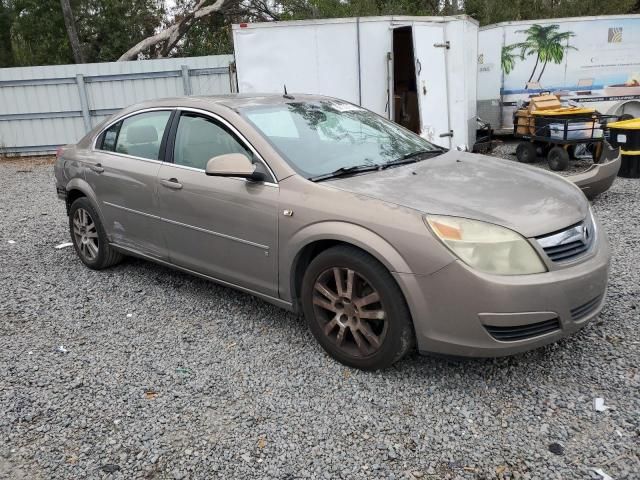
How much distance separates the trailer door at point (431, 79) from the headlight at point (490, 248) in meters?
6.91

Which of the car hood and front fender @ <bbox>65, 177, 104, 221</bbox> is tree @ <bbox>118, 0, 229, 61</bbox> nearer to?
front fender @ <bbox>65, 177, 104, 221</bbox>

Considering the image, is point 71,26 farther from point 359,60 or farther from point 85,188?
point 85,188

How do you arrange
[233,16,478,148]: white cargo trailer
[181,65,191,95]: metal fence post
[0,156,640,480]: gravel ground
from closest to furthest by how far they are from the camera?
[0,156,640,480]: gravel ground, [233,16,478,148]: white cargo trailer, [181,65,191,95]: metal fence post

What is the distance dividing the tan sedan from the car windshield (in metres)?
0.01

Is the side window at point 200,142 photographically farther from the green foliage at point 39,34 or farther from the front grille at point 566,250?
the green foliage at point 39,34

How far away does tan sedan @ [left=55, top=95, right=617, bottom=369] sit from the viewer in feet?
9.33

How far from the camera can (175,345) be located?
379 cm

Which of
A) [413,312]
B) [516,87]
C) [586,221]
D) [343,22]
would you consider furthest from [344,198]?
[516,87]

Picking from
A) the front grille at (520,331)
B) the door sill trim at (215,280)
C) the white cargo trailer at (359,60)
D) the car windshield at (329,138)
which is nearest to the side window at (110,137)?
the door sill trim at (215,280)

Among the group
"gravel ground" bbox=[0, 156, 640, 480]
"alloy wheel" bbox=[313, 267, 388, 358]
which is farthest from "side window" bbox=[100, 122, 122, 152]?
"alloy wheel" bbox=[313, 267, 388, 358]

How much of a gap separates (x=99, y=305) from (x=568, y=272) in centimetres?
354

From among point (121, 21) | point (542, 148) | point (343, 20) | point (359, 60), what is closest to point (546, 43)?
point (542, 148)

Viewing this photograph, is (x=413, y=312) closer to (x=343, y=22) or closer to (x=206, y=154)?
(x=206, y=154)

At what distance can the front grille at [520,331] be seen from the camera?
2859 mm
